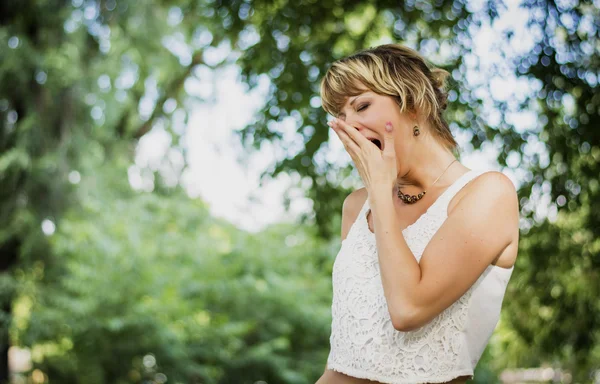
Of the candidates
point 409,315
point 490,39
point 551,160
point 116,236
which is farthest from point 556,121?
point 116,236

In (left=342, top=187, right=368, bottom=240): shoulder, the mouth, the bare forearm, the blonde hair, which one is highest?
the blonde hair

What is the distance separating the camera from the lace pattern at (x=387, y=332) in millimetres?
1826

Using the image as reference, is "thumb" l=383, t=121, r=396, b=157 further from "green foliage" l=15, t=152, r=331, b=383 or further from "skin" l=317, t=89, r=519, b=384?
"green foliage" l=15, t=152, r=331, b=383

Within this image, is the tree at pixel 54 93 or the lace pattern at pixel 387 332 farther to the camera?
the tree at pixel 54 93

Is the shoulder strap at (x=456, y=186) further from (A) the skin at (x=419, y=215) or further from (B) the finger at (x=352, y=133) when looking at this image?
(B) the finger at (x=352, y=133)

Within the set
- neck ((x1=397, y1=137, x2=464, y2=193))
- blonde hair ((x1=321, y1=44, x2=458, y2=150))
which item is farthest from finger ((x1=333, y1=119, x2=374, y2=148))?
neck ((x1=397, y1=137, x2=464, y2=193))

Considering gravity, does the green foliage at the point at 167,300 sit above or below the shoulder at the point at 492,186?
below

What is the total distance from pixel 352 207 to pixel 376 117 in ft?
1.45

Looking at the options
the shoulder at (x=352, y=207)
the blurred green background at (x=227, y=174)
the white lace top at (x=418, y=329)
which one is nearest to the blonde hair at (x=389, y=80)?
the white lace top at (x=418, y=329)

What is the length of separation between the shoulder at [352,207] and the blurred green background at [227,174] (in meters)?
2.99

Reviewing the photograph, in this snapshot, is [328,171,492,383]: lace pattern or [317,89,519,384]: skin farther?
[328,171,492,383]: lace pattern

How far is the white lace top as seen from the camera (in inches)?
71.5

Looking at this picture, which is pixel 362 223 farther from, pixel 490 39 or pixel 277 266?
pixel 277 266

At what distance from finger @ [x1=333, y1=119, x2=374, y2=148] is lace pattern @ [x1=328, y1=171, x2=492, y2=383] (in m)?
0.27
